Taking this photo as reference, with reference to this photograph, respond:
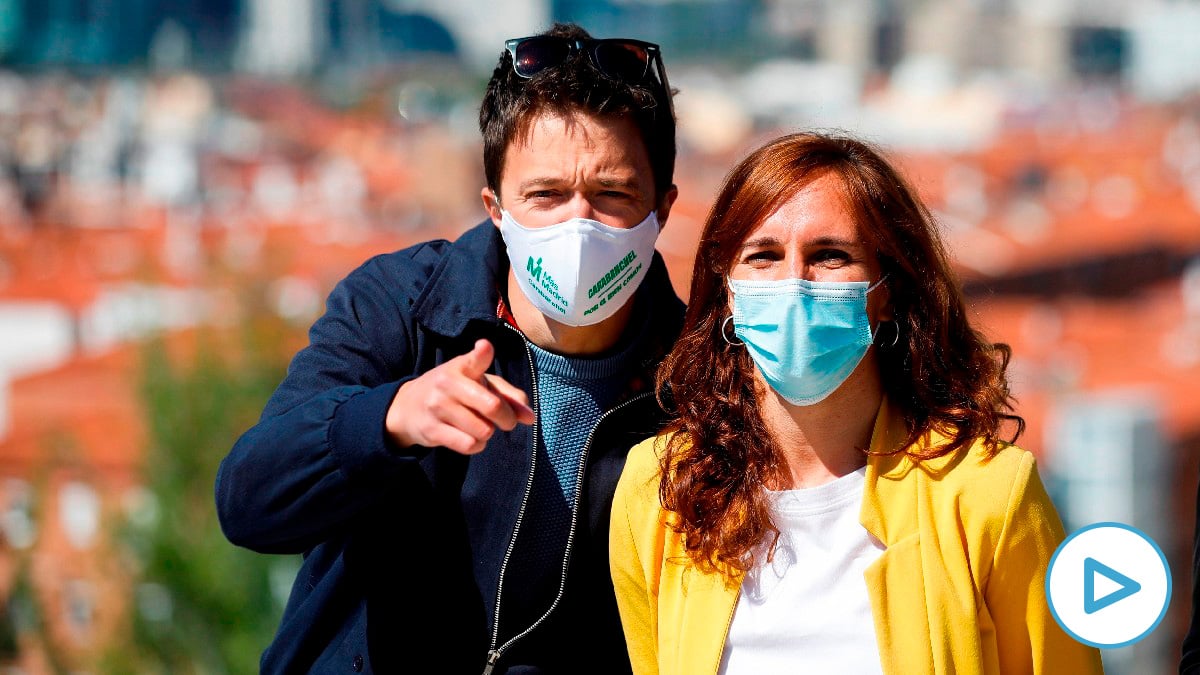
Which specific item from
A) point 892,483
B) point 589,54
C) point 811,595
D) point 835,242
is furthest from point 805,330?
point 589,54

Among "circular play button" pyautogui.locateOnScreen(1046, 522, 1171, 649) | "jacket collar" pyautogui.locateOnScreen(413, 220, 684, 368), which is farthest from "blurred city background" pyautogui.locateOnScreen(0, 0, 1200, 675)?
"circular play button" pyautogui.locateOnScreen(1046, 522, 1171, 649)

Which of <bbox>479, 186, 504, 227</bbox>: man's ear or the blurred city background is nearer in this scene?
<bbox>479, 186, 504, 227</bbox>: man's ear

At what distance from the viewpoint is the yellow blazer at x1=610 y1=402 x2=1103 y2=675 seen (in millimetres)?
1876

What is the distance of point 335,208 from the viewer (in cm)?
4716

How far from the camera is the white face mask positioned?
2254mm

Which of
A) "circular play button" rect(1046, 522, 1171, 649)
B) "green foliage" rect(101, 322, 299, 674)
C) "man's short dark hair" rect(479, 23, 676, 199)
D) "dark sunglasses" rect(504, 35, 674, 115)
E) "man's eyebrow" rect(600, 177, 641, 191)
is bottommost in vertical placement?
"green foliage" rect(101, 322, 299, 674)

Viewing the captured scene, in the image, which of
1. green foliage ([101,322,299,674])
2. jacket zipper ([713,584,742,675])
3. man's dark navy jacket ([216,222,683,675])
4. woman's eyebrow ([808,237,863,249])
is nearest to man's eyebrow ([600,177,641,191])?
man's dark navy jacket ([216,222,683,675])

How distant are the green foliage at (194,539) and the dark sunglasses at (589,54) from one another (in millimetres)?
16275

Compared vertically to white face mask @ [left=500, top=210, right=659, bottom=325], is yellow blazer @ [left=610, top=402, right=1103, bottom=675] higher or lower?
lower

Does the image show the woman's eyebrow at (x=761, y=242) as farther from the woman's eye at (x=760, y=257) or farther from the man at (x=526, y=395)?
the man at (x=526, y=395)

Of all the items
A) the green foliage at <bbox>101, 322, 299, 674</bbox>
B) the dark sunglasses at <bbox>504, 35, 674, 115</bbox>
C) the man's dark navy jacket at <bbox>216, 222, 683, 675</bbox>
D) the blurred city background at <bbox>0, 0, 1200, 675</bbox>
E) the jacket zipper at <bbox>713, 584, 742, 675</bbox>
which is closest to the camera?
the jacket zipper at <bbox>713, 584, 742, 675</bbox>

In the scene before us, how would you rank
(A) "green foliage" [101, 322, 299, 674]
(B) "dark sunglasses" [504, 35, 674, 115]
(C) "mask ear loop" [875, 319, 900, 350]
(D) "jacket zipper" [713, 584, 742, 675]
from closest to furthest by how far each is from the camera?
(D) "jacket zipper" [713, 584, 742, 675]
(C) "mask ear loop" [875, 319, 900, 350]
(B) "dark sunglasses" [504, 35, 674, 115]
(A) "green foliage" [101, 322, 299, 674]

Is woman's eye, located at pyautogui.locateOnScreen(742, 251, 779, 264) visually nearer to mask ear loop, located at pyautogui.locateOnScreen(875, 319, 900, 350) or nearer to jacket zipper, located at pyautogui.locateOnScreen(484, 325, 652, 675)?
mask ear loop, located at pyautogui.locateOnScreen(875, 319, 900, 350)

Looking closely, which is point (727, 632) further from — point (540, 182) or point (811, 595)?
point (540, 182)
